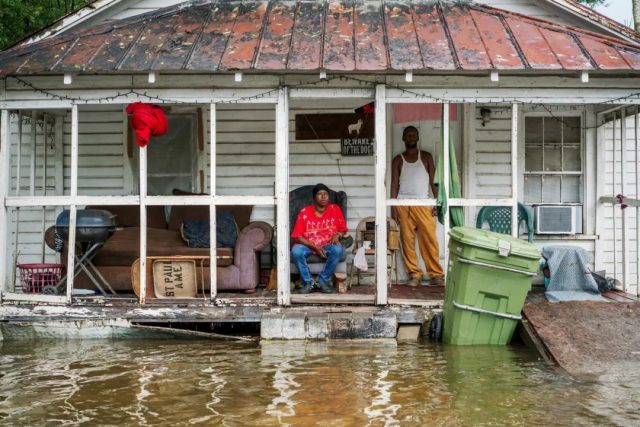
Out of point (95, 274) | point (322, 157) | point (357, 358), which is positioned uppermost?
point (322, 157)

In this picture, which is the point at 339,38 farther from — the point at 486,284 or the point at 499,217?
the point at 486,284

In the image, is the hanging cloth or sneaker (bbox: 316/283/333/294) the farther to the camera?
sneaker (bbox: 316/283/333/294)

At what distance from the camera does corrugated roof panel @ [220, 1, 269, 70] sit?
8953 mm

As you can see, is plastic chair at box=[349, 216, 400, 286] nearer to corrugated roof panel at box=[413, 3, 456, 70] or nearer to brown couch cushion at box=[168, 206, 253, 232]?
brown couch cushion at box=[168, 206, 253, 232]

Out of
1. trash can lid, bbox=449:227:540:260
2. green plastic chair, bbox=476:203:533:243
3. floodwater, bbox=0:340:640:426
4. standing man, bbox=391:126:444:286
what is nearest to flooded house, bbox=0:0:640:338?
green plastic chair, bbox=476:203:533:243

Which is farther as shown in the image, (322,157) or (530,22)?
(322,157)

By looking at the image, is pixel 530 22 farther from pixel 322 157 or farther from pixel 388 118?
pixel 322 157

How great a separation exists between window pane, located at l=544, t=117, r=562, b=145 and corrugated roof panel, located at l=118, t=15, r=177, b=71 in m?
5.37

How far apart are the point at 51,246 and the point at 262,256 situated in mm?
2829

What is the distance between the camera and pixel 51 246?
10.2 metres

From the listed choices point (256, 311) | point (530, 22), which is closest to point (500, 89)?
point (530, 22)

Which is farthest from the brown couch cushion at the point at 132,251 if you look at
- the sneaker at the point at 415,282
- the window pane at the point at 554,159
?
the window pane at the point at 554,159

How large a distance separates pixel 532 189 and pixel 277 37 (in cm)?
426

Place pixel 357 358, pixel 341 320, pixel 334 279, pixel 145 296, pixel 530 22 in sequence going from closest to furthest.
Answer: pixel 357 358, pixel 341 320, pixel 145 296, pixel 530 22, pixel 334 279
